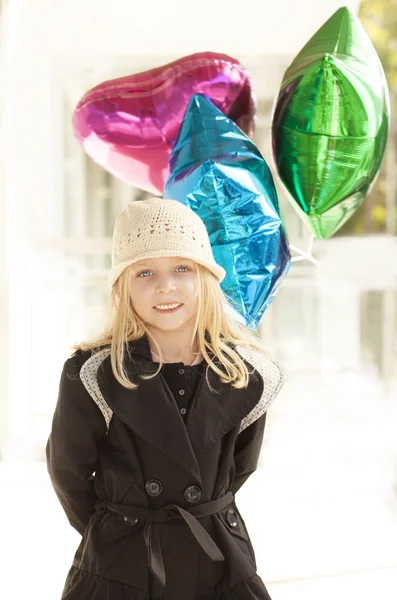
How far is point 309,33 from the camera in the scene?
3.22 meters

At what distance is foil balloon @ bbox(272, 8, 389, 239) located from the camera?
1647 millimetres

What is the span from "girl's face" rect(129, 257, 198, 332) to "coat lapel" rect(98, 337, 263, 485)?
7cm

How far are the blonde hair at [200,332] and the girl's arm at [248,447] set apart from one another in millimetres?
93

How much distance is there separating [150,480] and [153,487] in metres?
0.01

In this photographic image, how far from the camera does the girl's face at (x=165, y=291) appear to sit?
1138 mm

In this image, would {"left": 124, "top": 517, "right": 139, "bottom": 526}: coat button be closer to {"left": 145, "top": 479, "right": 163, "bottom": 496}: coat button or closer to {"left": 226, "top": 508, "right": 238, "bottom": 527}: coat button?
{"left": 145, "top": 479, "right": 163, "bottom": 496}: coat button

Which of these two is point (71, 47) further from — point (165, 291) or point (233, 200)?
point (165, 291)

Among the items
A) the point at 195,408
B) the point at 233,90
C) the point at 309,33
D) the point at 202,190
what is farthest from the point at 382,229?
the point at 195,408

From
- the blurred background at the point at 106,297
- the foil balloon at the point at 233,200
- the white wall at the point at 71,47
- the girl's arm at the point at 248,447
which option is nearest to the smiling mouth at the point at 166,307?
the girl's arm at the point at 248,447

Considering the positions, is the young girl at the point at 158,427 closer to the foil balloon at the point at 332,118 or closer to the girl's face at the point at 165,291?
the girl's face at the point at 165,291

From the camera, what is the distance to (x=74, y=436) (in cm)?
113

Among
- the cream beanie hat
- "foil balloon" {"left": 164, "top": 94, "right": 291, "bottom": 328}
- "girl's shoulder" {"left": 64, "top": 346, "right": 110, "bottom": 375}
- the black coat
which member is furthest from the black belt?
"foil balloon" {"left": 164, "top": 94, "right": 291, "bottom": 328}

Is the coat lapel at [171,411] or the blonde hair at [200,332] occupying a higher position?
the blonde hair at [200,332]

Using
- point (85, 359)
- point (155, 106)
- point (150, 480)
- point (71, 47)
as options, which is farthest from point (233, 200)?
point (71, 47)
